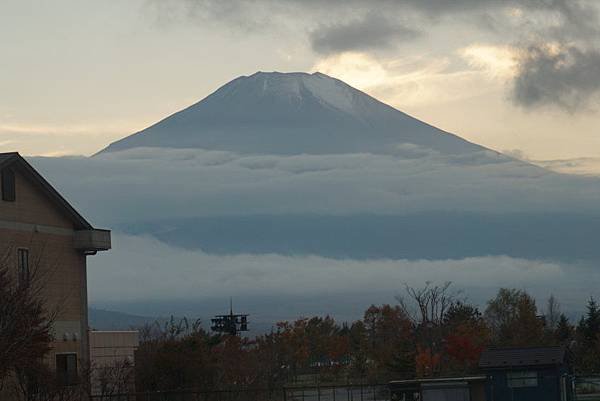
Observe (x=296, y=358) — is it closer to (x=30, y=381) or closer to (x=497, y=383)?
(x=497, y=383)

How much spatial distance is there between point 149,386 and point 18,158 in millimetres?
14065

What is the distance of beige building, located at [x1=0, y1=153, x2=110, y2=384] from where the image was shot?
175 ft

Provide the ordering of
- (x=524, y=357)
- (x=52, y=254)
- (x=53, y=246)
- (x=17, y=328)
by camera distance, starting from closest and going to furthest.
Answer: (x=17, y=328) → (x=52, y=254) → (x=53, y=246) → (x=524, y=357)

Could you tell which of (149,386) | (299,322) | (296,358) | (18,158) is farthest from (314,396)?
(299,322)

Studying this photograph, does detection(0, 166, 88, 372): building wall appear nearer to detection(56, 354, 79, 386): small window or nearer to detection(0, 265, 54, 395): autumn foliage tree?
detection(56, 354, 79, 386): small window

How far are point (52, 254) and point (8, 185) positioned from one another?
435 centimetres

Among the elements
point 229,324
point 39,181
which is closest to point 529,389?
point 39,181

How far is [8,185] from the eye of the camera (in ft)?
176

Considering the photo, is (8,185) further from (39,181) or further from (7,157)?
(39,181)

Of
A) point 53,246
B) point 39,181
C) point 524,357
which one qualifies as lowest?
point 524,357

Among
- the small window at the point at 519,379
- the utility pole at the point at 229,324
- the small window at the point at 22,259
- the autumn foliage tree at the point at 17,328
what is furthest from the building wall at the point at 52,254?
the utility pole at the point at 229,324

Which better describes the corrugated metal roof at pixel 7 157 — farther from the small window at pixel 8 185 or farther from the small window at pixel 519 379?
the small window at pixel 519 379

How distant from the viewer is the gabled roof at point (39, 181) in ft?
177

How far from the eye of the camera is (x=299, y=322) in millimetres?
157250
